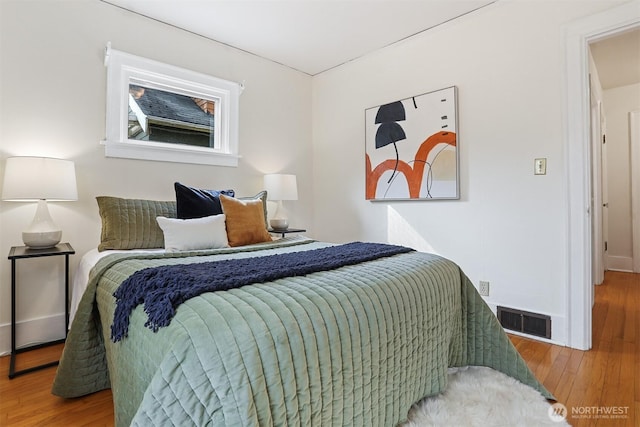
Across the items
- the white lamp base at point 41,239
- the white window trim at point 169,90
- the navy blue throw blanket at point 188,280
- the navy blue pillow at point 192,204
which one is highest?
the white window trim at point 169,90

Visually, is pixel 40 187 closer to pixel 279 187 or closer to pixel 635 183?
pixel 279 187

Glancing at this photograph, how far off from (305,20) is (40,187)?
226cm

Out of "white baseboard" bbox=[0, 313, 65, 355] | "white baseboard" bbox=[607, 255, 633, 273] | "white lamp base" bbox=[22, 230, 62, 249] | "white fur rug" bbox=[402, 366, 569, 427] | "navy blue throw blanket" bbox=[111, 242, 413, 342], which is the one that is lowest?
"white fur rug" bbox=[402, 366, 569, 427]

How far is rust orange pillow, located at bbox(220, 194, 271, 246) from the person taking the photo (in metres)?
2.33

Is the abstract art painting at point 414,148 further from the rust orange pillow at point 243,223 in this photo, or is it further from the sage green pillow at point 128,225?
the sage green pillow at point 128,225

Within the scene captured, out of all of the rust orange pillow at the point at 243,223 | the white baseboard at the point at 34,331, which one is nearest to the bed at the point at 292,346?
the rust orange pillow at the point at 243,223

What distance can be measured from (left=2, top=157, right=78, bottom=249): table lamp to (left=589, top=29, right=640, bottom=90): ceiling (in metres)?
3.93

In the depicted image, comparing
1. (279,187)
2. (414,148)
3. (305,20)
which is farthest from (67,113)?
(414,148)

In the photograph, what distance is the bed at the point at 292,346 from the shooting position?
31.7 inches

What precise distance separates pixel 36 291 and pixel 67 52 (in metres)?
1.67

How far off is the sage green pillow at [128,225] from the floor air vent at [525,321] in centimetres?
253

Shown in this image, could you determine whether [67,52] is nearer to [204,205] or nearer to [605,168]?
[204,205]

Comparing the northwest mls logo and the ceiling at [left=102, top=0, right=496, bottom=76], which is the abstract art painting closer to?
the ceiling at [left=102, top=0, right=496, bottom=76]

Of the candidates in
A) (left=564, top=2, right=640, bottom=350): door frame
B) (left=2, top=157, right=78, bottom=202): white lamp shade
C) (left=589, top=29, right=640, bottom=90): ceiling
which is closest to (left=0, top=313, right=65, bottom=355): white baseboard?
(left=2, top=157, right=78, bottom=202): white lamp shade
